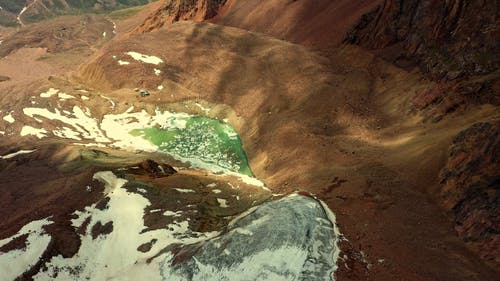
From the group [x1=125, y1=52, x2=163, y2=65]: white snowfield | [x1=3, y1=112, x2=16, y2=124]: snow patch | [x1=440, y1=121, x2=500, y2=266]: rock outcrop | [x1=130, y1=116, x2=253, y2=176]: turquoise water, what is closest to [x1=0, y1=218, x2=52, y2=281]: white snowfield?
[x1=130, y1=116, x2=253, y2=176]: turquoise water

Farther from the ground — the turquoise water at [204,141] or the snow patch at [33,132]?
the turquoise water at [204,141]

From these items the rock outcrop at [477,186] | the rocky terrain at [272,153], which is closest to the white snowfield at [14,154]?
the rocky terrain at [272,153]

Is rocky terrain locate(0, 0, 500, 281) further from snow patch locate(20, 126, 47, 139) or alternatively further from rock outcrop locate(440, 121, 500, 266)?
snow patch locate(20, 126, 47, 139)

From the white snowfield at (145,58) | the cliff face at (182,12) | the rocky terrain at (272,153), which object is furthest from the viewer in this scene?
the cliff face at (182,12)

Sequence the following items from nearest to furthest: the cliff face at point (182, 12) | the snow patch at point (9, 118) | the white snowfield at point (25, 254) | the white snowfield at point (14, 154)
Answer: the white snowfield at point (25, 254), the white snowfield at point (14, 154), the snow patch at point (9, 118), the cliff face at point (182, 12)

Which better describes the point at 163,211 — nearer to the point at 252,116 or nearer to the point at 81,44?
the point at 252,116

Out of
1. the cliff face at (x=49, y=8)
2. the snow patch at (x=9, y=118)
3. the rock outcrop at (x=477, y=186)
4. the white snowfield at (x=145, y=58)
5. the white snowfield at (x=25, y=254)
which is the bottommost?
the cliff face at (x=49, y=8)

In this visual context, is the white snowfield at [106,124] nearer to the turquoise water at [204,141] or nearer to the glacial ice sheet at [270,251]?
the turquoise water at [204,141]
